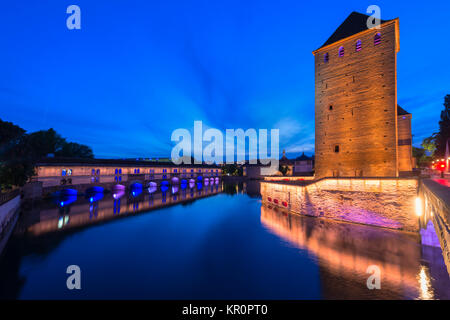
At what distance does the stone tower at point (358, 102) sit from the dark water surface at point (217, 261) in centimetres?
757

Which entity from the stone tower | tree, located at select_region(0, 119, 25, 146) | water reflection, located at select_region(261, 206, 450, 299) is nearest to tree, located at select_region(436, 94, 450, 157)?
the stone tower

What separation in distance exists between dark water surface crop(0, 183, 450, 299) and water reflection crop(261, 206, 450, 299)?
0.04m

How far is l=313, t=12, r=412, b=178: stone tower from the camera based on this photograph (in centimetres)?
1839

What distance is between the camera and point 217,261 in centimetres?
1070

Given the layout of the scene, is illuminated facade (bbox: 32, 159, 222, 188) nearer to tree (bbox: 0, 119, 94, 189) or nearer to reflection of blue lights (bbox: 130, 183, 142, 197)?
reflection of blue lights (bbox: 130, 183, 142, 197)

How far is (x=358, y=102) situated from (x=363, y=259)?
52.9 feet

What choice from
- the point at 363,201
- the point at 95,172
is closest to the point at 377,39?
the point at 363,201

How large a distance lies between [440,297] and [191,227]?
1558 centimetres

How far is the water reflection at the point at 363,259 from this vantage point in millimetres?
7781

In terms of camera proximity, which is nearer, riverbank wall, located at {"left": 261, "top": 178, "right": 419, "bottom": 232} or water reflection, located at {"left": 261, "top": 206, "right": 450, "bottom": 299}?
water reflection, located at {"left": 261, "top": 206, "right": 450, "bottom": 299}

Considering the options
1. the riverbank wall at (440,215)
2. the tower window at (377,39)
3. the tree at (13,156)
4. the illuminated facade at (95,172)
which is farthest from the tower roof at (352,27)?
the illuminated facade at (95,172)

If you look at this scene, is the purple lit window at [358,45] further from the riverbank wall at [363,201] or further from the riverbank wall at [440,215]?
the riverbank wall at [440,215]

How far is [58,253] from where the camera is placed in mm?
11734

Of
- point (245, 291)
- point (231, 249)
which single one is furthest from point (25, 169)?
point (245, 291)
